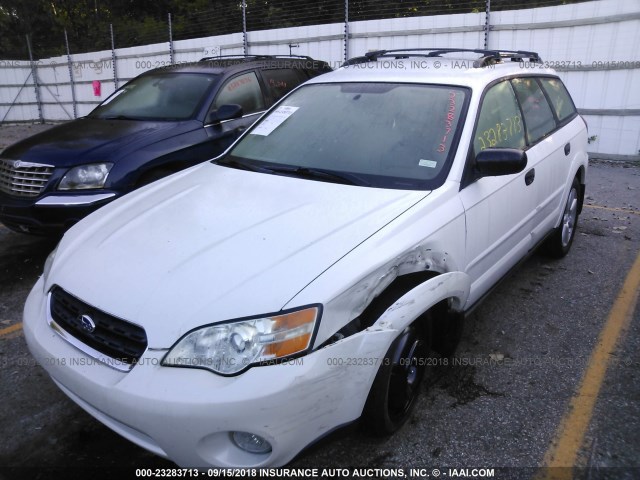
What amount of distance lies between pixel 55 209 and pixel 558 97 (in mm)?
4284

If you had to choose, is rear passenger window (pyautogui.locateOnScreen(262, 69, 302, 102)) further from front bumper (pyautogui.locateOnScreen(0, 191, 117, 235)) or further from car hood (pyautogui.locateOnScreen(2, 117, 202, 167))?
front bumper (pyautogui.locateOnScreen(0, 191, 117, 235))

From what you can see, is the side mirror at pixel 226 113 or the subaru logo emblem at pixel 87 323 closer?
the subaru logo emblem at pixel 87 323

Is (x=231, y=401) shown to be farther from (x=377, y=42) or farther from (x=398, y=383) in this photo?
(x=377, y=42)

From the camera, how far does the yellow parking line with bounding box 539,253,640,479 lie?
2.31 metres

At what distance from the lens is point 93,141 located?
4.48 meters

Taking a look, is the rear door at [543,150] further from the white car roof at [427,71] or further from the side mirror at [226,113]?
the side mirror at [226,113]

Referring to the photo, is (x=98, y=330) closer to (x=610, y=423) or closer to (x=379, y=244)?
(x=379, y=244)

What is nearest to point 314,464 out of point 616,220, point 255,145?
point 255,145

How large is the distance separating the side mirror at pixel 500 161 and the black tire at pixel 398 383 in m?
0.90

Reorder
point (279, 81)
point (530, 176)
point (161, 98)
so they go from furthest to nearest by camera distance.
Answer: point (279, 81) < point (161, 98) < point (530, 176)

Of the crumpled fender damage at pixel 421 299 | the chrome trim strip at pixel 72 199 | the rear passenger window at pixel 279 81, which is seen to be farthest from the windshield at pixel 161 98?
the crumpled fender damage at pixel 421 299

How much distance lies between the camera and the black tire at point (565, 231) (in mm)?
4434

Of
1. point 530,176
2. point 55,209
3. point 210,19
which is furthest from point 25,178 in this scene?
point 210,19

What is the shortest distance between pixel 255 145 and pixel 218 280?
1571 millimetres
